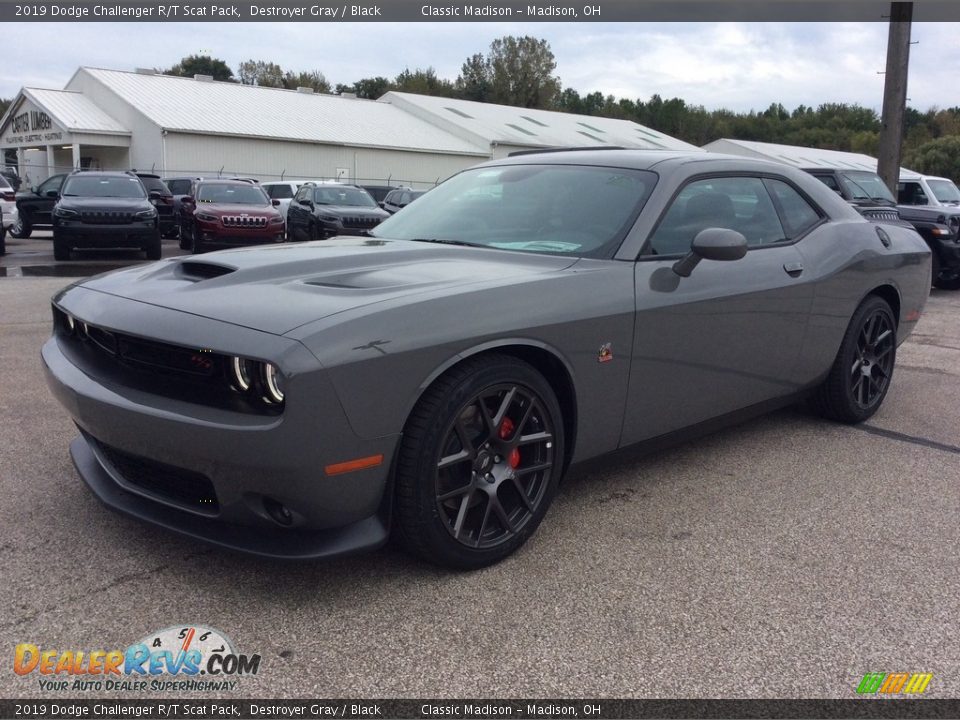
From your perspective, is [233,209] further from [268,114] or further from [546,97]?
[546,97]

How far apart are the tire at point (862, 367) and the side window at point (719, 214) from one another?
0.86 meters

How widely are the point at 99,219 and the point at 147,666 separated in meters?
12.7

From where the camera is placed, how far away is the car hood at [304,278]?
263cm

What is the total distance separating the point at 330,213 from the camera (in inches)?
654

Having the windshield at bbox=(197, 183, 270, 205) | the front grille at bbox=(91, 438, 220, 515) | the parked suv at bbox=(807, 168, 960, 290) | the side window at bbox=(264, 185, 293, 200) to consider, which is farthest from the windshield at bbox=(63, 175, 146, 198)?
the front grille at bbox=(91, 438, 220, 515)

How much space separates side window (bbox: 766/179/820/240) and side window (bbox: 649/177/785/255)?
0.23 feet

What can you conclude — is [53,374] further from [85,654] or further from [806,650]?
[806,650]

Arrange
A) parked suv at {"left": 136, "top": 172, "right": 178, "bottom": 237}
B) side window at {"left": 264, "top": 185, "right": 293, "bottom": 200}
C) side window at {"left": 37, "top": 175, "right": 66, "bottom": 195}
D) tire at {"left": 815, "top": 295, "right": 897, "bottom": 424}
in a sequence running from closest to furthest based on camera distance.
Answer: tire at {"left": 815, "top": 295, "right": 897, "bottom": 424} < side window at {"left": 37, "top": 175, "right": 66, "bottom": 195} < parked suv at {"left": 136, "top": 172, "right": 178, "bottom": 237} < side window at {"left": 264, "top": 185, "right": 293, "bottom": 200}

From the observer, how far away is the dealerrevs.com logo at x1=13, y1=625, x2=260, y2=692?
2219mm

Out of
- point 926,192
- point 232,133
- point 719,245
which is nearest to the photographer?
point 719,245

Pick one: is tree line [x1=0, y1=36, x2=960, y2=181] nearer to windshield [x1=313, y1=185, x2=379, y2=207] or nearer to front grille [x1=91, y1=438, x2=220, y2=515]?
windshield [x1=313, y1=185, x2=379, y2=207]

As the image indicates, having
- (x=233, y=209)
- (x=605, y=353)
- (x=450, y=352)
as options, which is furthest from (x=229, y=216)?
(x=450, y=352)

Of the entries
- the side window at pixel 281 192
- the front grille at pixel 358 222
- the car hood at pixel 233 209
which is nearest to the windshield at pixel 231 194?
the car hood at pixel 233 209

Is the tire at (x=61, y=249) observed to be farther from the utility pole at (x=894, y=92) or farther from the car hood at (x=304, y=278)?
the utility pole at (x=894, y=92)
